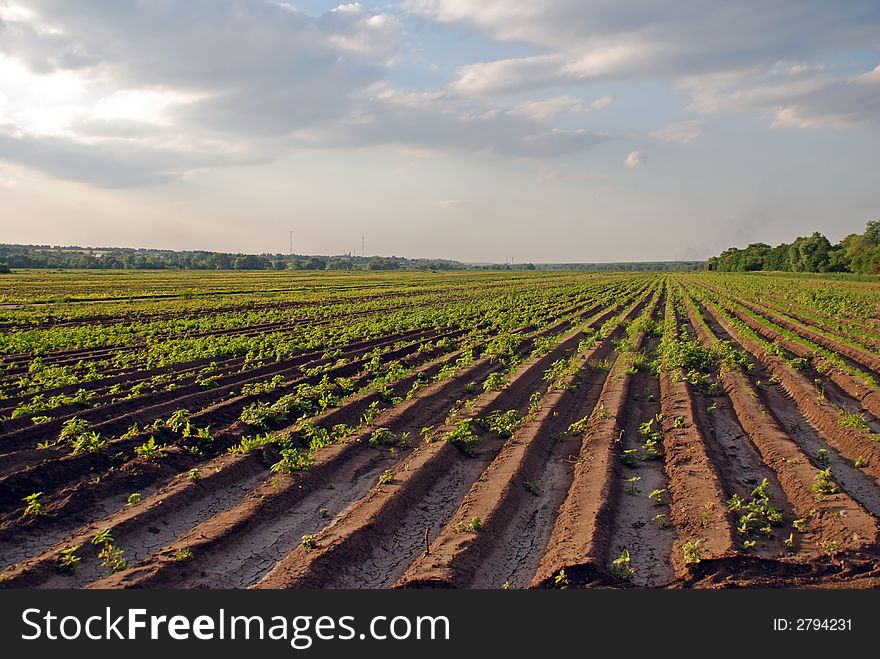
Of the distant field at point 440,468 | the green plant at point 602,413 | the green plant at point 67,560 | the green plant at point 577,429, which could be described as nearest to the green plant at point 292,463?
the distant field at point 440,468

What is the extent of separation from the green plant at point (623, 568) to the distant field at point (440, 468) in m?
0.03

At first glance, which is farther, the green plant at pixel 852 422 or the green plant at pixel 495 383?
the green plant at pixel 495 383

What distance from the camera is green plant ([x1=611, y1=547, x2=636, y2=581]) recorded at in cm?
543

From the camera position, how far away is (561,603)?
194 inches

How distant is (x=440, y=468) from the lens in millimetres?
8266

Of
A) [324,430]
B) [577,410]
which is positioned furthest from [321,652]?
[577,410]

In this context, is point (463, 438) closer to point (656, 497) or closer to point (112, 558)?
point (656, 497)

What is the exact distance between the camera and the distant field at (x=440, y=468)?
18.4ft

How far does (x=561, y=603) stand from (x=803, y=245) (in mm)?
108440

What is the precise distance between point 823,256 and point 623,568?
98.6m

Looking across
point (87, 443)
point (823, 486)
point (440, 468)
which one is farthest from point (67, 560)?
point (823, 486)

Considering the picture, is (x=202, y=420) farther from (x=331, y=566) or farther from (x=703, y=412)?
(x=703, y=412)

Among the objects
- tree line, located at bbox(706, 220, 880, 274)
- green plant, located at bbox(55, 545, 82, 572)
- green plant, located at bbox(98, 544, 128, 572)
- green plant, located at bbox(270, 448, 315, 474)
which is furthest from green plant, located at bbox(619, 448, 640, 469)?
tree line, located at bbox(706, 220, 880, 274)

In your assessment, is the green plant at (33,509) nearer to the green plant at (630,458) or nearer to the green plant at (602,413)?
the green plant at (630,458)
